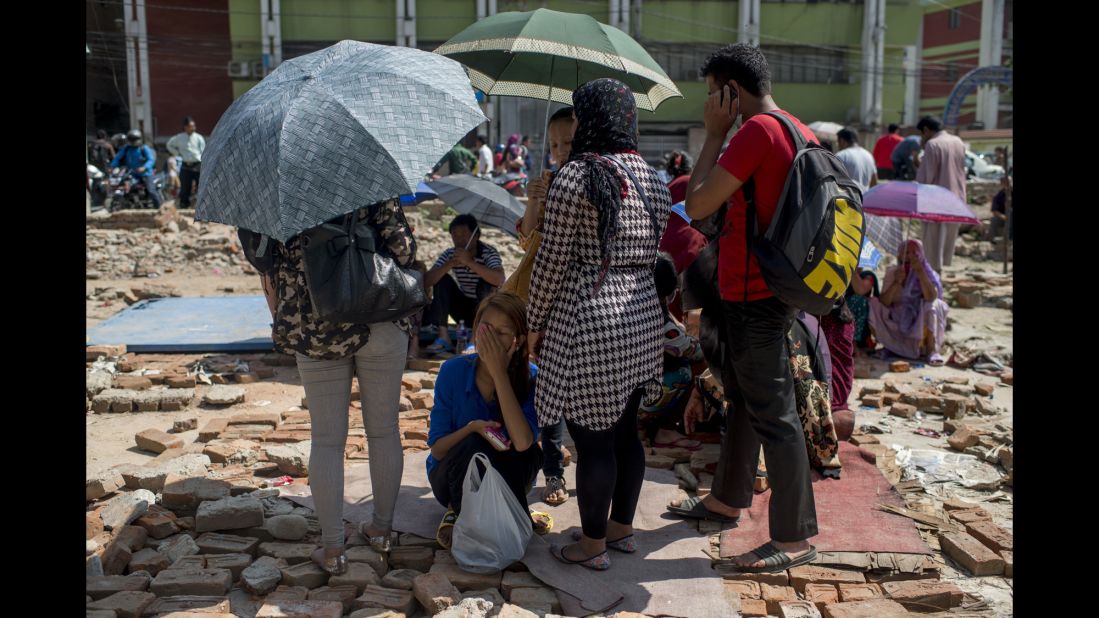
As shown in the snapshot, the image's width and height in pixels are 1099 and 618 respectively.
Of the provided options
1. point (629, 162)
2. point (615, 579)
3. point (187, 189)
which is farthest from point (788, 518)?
point (187, 189)

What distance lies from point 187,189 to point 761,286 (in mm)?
15736

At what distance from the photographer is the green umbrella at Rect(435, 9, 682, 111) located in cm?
459

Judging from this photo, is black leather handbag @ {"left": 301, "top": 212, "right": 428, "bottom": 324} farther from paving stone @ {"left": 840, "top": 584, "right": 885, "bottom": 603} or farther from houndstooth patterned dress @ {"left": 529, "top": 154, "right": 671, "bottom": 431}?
paving stone @ {"left": 840, "top": 584, "right": 885, "bottom": 603}

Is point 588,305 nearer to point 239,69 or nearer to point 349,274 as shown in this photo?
point 349,274

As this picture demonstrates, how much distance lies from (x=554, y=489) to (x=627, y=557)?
680 mm

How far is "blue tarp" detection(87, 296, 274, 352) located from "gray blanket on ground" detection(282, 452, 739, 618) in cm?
344

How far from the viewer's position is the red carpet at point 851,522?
13.0 ft

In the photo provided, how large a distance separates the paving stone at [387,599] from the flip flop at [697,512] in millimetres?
1390

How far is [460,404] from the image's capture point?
3.93m

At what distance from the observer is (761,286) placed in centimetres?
358

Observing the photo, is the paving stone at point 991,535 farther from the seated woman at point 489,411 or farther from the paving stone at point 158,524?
the paving stone at point 158,524

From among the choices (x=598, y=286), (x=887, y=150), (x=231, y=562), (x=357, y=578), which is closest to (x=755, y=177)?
(x=598, y=286)

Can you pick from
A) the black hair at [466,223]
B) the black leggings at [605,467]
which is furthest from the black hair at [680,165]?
the black leggings at [605,467]

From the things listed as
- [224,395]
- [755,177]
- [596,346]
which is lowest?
[224,395]
